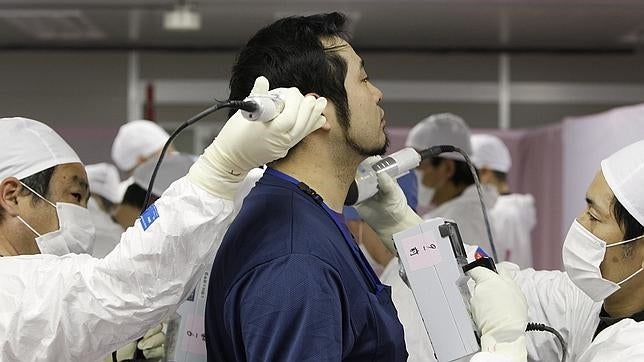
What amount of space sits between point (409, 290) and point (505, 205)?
6.84 ft

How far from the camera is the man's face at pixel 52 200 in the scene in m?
1.71

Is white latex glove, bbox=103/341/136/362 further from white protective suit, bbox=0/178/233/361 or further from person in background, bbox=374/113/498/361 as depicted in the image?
person in background, bbox=374/113/498/361

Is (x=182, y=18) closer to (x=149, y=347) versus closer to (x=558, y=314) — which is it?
(x=149, y=347)

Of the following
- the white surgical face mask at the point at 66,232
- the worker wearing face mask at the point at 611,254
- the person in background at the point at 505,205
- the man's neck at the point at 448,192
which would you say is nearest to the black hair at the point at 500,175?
the person in background at the point at 505,205

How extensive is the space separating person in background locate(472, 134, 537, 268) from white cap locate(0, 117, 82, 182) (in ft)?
8.06

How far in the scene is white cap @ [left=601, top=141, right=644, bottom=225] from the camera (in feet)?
5.24

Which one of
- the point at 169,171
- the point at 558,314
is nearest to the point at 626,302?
the point at 558,314

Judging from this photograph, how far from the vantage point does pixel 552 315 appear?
5.94ft

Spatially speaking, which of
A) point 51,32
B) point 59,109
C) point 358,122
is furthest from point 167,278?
point 59,109

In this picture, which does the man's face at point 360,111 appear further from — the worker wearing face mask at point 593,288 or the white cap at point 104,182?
the white cap at point 104,182

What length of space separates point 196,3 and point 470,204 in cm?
139

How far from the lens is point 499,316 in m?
1.46

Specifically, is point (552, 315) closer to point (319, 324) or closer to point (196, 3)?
point (319, 324)

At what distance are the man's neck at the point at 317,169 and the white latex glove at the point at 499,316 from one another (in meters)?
0.28
